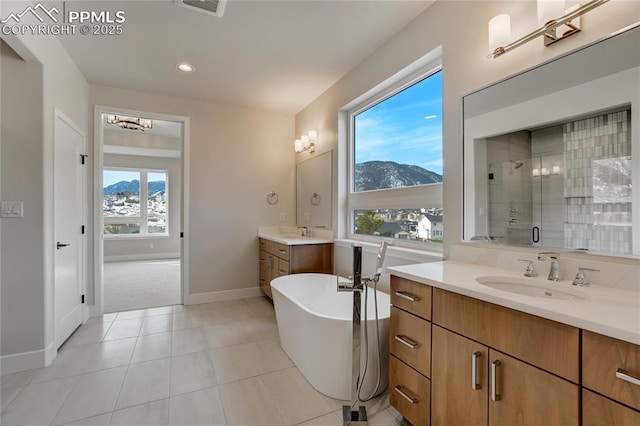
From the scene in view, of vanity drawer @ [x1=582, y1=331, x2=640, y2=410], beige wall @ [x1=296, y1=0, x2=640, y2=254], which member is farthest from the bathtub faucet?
vanity drawer @ [x1=582, y1=331, x2=640, y2=410]

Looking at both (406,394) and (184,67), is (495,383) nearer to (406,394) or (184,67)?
(406,394)

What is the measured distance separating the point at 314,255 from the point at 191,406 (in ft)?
5.82

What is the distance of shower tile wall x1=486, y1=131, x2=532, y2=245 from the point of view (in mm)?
1532

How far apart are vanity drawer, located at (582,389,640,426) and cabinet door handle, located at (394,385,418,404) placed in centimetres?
73

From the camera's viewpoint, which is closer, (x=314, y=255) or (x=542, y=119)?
(x=542, y=119)

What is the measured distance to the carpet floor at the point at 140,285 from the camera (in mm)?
3717

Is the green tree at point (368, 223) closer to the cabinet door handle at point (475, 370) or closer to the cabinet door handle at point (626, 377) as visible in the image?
the cabinet door handle at point (475, 370)

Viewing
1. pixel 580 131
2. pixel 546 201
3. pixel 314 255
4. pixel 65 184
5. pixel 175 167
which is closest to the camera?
pixel 580 131

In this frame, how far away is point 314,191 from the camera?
372cm

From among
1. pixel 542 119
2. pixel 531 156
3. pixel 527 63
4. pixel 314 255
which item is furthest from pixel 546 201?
Answer: pixel 314 255

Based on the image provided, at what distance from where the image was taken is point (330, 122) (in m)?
3.38

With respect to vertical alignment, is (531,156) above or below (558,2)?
below

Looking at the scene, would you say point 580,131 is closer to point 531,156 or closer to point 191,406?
point 531,156

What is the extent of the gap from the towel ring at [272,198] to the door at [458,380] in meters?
3.15
